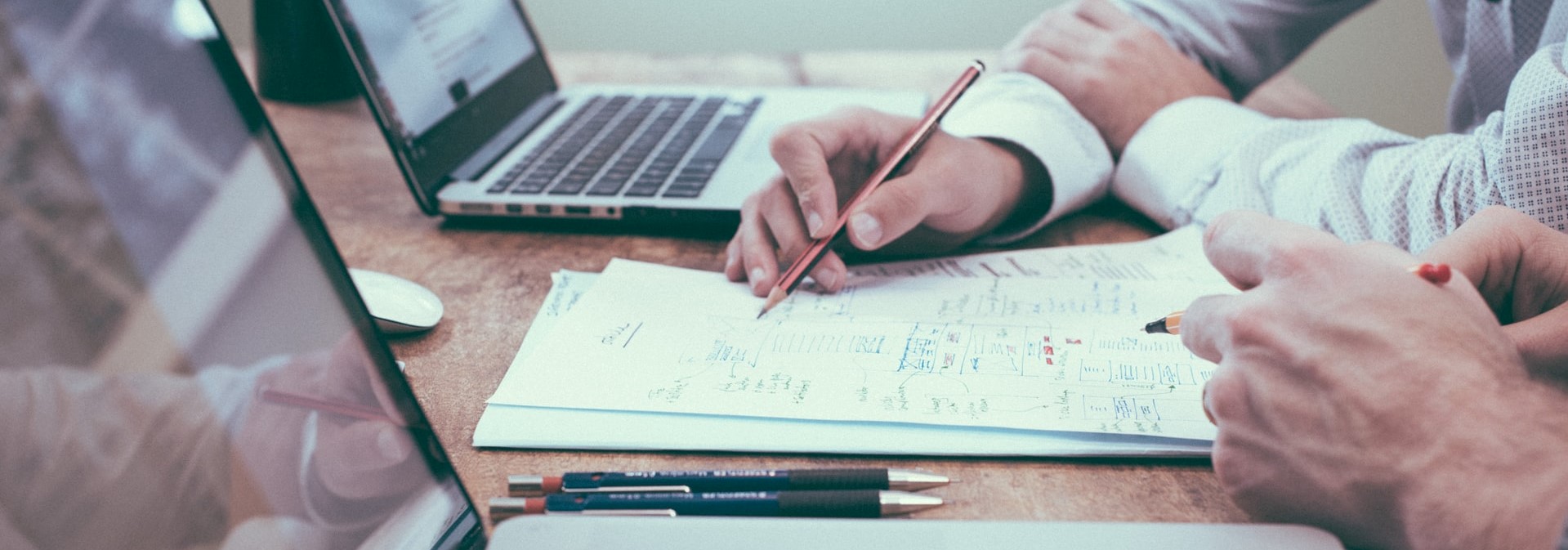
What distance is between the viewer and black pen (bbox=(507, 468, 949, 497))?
0.40 metres

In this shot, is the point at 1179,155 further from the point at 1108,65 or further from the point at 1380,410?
the point at 1380,410

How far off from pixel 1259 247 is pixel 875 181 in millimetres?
264

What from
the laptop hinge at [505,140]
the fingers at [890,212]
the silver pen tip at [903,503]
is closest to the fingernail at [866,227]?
the fingers at [890,212]

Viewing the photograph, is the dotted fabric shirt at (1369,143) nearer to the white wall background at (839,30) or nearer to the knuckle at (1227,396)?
the knuckle at (1227,396)

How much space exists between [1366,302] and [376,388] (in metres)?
0.38

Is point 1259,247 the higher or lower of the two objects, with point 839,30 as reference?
higher

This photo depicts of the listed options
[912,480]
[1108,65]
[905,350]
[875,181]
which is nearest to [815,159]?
[875,181]

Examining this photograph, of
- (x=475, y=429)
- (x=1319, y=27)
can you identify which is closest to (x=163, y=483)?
(x=475, y=429)

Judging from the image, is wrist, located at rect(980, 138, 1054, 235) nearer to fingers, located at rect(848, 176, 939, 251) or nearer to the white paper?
fingers, located at rect(848, 176, 939, 251)

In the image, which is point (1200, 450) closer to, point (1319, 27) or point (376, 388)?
point (376, 388)

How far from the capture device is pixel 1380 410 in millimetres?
357

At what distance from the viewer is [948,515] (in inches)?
15.8

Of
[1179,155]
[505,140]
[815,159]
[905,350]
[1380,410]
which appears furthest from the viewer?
[505,140]

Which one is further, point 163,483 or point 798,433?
point 798,433
